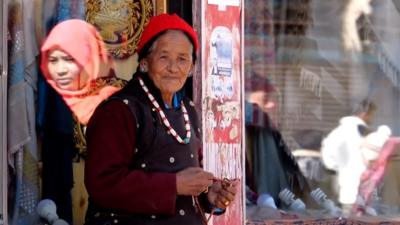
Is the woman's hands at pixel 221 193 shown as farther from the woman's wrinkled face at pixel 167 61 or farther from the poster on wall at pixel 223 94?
the poster on wall at pixel 223 94

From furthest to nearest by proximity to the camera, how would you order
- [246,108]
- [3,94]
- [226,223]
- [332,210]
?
[332,210] → [246,108] → [226,223] → [3,94]

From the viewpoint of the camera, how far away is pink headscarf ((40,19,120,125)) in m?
4.80

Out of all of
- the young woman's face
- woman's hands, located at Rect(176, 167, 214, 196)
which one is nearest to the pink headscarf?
the young woman's face

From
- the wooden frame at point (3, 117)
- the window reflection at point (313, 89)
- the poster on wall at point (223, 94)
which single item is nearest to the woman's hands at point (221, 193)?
the poster on wall at point (223, 94)

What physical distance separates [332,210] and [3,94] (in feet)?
7.41

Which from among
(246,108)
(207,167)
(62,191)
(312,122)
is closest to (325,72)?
(312,122)

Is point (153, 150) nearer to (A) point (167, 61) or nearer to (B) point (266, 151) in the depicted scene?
(A) point (167, 61)

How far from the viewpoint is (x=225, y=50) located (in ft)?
16.4

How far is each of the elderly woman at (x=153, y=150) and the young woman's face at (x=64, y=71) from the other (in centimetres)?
161

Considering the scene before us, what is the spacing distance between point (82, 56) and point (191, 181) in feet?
6.59

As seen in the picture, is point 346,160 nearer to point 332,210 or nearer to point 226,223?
point 332,210

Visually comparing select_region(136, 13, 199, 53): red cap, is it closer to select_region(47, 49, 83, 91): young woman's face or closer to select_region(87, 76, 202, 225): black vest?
select_region(87, 76, 202, 225): black vest

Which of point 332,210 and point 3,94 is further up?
point 3,94

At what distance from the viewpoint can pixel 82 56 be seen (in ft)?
16.0
